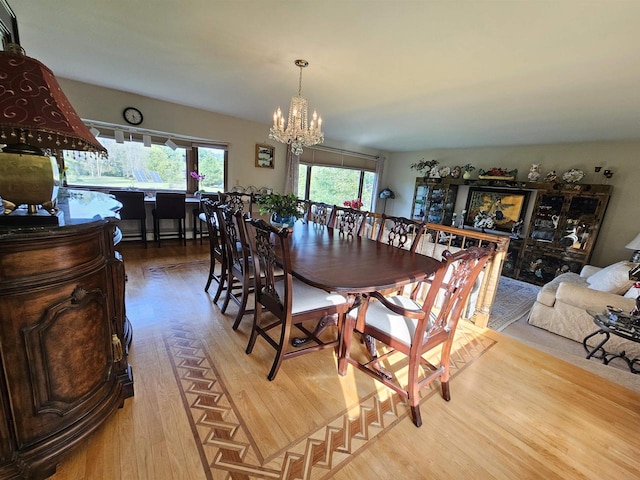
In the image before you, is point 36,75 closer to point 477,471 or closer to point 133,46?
point 133,46

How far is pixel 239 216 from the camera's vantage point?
6.15ft

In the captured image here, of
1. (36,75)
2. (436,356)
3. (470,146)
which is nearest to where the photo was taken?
(36,75)

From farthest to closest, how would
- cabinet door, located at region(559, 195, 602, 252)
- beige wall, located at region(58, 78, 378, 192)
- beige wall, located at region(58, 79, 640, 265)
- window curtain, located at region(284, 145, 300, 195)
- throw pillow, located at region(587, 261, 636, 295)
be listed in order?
window curtain, located at region(284, 145, 300, 195) → cabinet door, located at region(559, 195, 602, 252) → beige wall, located at region(58, 79, 640, 265) → beige wall, located at region(58, 78, 378, 192) → throw pillow, located at region(587, 261, 636, 295)

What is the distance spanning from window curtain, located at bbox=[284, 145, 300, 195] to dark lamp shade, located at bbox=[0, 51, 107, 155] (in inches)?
191

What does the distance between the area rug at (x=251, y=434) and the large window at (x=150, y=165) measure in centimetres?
395

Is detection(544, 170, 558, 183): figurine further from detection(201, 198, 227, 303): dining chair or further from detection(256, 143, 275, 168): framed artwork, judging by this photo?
detection(201, 198, 227, 303): dining chair

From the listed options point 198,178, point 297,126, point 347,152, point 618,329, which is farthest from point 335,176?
point 618,329

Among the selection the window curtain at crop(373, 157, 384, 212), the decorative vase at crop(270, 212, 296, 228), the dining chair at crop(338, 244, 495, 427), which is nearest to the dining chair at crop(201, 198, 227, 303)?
the decorative vase at crop(270, 212, 296, 228)

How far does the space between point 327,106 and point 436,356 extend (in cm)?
353

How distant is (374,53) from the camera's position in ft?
7.35

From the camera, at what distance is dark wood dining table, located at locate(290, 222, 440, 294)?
1395 millimetres

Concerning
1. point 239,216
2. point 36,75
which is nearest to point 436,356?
point 239,216

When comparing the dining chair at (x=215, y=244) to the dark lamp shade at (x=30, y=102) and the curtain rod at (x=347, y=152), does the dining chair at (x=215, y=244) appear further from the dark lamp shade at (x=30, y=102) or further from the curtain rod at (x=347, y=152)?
the curtain rod at (x=347, y=152)

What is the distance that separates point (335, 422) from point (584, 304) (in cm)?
305
